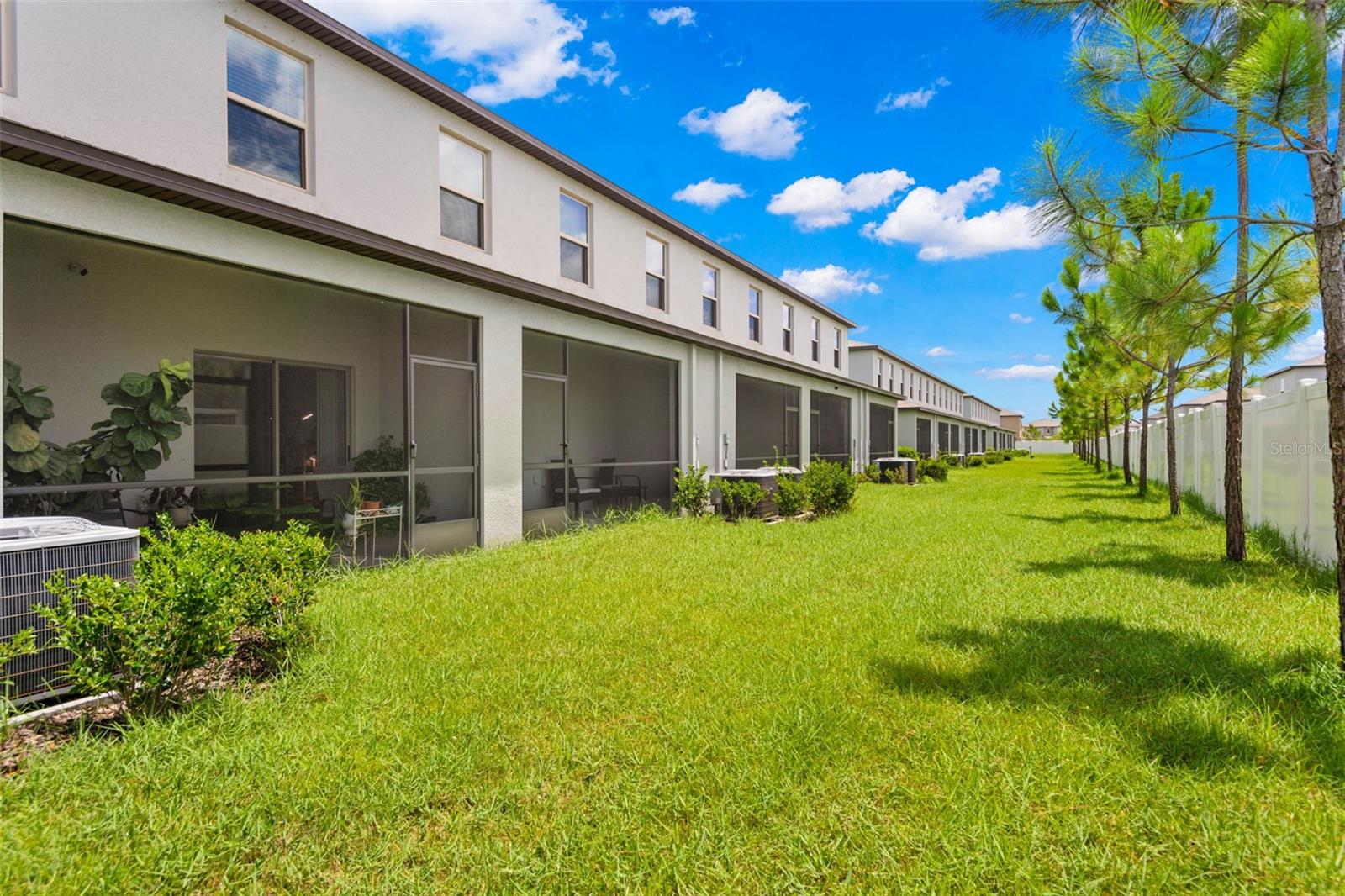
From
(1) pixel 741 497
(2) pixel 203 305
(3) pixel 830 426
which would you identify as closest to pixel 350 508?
(2) pixel 203 305

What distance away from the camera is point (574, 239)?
10125mm

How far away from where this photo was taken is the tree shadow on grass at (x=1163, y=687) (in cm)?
270

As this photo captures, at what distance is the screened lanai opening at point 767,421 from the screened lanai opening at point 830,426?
1.29 m

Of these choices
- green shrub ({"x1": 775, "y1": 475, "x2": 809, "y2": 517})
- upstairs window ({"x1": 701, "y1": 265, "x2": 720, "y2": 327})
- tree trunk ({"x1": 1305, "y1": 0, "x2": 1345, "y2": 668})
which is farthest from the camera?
upstairs window ({"x1": 701, "y1": 265, "x2": 720, "y2": 327})

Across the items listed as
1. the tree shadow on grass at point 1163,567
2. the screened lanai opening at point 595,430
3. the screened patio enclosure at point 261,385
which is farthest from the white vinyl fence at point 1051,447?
the screened patio enclosure at point 261,385

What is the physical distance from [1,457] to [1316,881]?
7.20 m

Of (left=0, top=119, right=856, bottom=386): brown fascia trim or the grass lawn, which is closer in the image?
the grass lawn

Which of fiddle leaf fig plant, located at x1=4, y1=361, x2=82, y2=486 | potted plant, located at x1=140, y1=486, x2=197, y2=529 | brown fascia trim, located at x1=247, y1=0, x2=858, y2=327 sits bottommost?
potted plant, located at x1=140, y1=486, x2=197, y2=529

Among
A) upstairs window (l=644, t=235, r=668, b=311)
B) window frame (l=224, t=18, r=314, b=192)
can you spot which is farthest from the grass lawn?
upstairs window (l=644, t=235, r=668, b=311)

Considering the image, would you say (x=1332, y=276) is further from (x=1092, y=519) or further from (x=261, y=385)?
(x=261, y=385)

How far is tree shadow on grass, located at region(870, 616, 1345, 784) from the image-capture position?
270cm

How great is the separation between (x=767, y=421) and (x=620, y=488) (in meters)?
6.16

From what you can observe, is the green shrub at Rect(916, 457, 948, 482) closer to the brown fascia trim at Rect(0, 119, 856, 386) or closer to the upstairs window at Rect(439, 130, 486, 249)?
the brown fascia trim at Rect(0, 119, 856, 386)

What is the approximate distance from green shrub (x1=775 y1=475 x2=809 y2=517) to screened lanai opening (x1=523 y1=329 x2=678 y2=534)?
7.28ft
